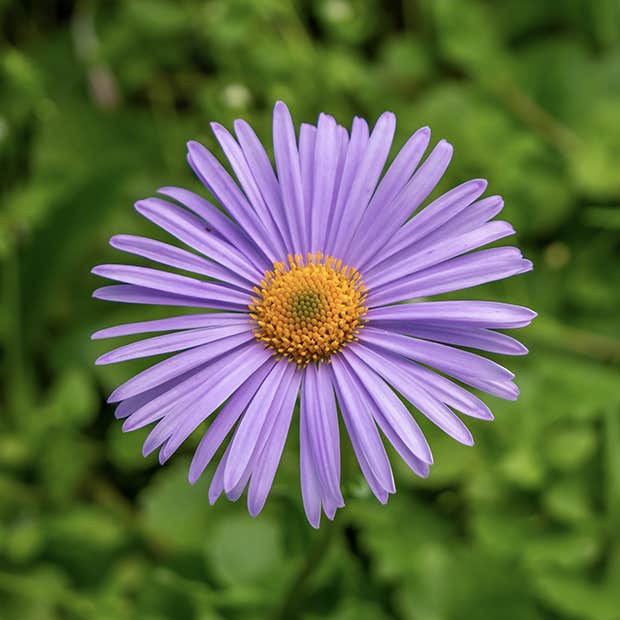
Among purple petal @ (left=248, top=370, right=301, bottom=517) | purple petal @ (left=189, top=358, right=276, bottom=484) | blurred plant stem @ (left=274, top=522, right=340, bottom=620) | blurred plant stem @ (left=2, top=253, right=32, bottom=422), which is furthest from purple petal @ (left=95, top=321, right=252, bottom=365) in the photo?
blurred plant stem @ (left=2, top=253, right=32, bottom=422)

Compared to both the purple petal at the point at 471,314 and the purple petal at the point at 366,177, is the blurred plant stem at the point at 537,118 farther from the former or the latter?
the purple petal at the point at 471,314

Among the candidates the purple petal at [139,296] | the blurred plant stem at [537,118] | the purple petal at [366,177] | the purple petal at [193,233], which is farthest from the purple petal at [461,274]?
the blurred plant stem at [537,118]

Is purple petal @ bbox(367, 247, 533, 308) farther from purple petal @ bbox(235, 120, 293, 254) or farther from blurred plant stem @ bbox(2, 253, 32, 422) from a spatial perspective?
blurred plant stem @ bbox(2, 253, 32, 422)

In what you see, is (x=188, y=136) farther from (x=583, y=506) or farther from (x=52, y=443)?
(x=583, y=506)

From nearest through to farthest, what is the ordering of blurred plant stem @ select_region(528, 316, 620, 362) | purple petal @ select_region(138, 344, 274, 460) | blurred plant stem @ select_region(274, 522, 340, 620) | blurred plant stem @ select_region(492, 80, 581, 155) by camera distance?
purple petal @ select_region(138, 344, 274, 460), blurred plant stem @ select_region(274, 522, 340, 620), blurred plant stem @ select_region(528, 316, 620, 362), blurred plant stem @ select_region(492, 80, 581, 155)

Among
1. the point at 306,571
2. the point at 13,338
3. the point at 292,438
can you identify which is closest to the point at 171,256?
the point at 306,571

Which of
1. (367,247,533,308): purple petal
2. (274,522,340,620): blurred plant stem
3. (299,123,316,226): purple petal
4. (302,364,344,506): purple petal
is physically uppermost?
(299,123,316,226): purple petal
